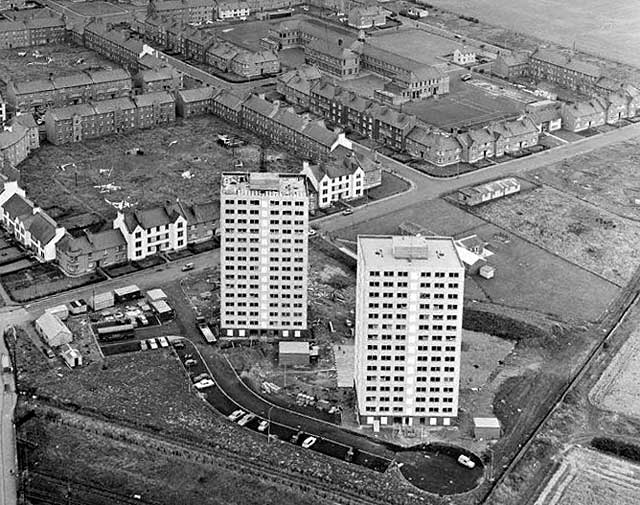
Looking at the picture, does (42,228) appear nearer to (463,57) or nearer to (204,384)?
(204,384)

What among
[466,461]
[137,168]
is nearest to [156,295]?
[137,168]

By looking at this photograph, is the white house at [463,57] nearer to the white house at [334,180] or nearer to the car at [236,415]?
the white house at [334,180]

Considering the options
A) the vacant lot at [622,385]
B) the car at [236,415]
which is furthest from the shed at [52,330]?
the vacant lot at [622,385]

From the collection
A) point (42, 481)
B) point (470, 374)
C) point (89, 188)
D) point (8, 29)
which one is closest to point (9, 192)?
point (89, 188)

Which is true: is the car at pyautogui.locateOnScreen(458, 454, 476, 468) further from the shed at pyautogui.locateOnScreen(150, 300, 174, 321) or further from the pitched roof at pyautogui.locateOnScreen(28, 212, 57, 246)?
the pitched roof at pyautogui.locateOnScreen(28, 212, 57, 246)

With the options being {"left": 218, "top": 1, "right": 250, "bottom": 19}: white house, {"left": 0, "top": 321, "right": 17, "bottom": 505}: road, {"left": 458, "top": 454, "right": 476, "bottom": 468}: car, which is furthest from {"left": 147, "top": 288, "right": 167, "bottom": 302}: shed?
{"left": 218, "top": 1, "right": 250, "bottom": 19}: white house

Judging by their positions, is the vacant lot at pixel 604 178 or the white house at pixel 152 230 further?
the vacant lot at pixel 604 178
